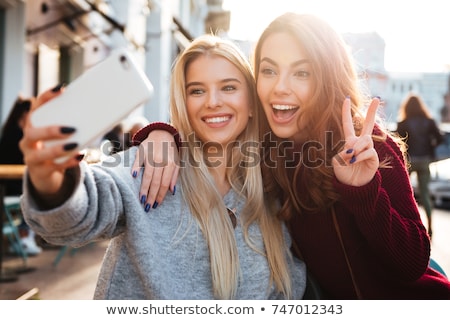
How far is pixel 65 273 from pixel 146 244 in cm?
320

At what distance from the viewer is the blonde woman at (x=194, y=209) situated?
1241 mm

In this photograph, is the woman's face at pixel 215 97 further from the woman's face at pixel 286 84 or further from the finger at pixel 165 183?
the finger at pixel 165 183

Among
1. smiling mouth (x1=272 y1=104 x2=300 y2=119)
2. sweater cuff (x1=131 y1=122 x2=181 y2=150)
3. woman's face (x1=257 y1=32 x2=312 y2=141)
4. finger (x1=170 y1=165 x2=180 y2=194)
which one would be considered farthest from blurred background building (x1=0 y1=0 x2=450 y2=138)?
finger (x1=170 y1=165 x2=180 y2=194)

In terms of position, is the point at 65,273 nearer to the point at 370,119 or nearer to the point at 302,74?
the point at 302,74

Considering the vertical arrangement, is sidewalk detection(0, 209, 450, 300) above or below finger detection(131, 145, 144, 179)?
below

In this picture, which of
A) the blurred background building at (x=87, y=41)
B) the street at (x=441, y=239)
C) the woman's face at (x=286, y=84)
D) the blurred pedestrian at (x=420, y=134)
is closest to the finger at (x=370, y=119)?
the woman's face at (x=286, y=84)

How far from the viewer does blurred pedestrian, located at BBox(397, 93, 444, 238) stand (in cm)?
650

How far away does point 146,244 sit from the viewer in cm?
149

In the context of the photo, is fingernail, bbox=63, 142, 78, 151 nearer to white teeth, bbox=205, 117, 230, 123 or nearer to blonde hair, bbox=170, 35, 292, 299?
blonde hair, bbox=170, 35, 292, 299

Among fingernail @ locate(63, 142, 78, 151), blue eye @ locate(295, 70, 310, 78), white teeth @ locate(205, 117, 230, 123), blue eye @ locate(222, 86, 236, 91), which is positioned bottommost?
white teeth @ locate(205, 117, 230, 123)

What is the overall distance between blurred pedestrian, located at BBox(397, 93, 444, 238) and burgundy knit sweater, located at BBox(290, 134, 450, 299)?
4.91 meters

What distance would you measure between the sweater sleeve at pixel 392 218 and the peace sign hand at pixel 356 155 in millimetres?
28

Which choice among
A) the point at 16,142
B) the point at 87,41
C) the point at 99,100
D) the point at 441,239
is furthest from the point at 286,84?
the point at 87,41

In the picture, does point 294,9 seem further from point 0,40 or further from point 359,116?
point 0,40
